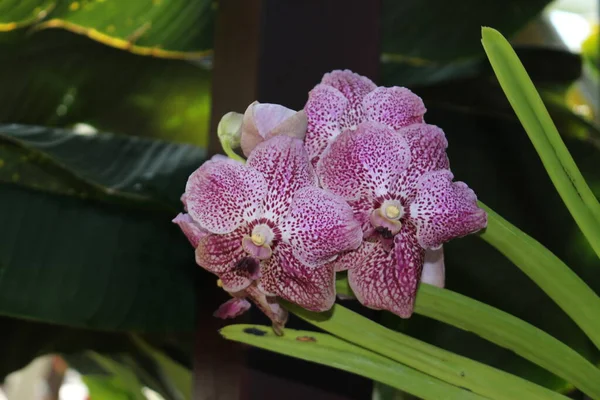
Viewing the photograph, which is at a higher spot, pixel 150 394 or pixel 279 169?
pixel 279 169

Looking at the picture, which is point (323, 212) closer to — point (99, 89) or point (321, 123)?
point (321, 123)

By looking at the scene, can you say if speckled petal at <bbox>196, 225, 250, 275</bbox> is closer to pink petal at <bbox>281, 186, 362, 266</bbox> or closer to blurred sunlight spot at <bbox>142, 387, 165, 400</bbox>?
pink petal at <bbox>281, 186, 362, 266</bbox>

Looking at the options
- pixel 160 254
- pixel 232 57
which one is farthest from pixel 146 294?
pixel 232 57

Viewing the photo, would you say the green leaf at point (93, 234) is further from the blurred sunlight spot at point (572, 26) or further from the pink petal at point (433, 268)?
the blurred sunlight spot at point (572, 26)

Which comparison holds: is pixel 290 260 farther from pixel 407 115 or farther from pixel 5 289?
pixel 5 289

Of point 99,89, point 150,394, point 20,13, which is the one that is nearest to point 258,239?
point 20,13

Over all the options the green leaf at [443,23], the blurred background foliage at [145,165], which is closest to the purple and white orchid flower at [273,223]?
the blurred background foliage at [145,165]

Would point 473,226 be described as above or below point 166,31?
below
